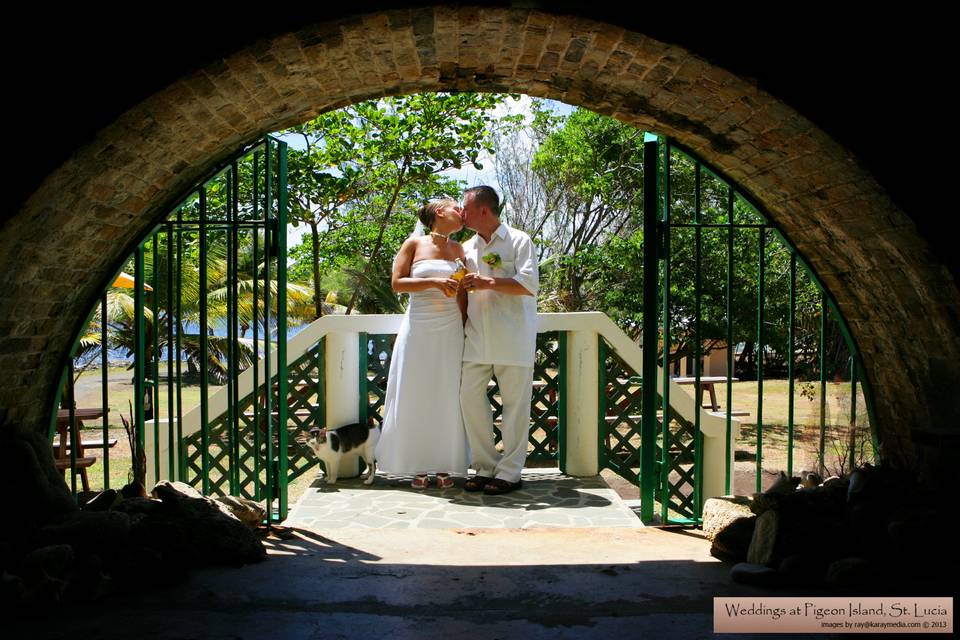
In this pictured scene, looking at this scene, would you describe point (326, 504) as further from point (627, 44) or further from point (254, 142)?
point (627, 44)

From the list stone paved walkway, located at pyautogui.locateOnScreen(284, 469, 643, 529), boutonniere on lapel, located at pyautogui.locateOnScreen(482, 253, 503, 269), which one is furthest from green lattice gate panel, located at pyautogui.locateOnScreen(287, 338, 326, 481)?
boutonniere on lapel, located at pyautogui.locateOnScreen(482, 253, 503, 269)

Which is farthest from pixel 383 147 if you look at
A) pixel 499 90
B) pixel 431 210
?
pixel 499 90

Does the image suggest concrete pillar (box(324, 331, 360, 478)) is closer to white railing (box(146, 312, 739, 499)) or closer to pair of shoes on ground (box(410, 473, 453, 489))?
white railing (box(146, 312, 739, 499))

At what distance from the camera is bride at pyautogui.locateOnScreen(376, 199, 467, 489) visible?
6.09 meters

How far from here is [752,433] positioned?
13461mm

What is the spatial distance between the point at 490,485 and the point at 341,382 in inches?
59.6

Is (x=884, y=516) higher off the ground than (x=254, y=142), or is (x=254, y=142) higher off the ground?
(x=254, y=142)

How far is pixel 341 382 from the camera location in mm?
6586

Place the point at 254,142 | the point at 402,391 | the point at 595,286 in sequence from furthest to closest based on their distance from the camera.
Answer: the point at 595,286 < the point at 402,391 < the point at 254,142

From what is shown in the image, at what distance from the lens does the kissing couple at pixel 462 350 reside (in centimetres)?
586

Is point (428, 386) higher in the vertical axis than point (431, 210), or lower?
lower

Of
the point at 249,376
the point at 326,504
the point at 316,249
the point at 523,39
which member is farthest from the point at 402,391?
the point at 316,249

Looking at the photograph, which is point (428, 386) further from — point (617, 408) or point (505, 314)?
point (617, 408)

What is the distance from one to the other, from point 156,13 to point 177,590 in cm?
250
